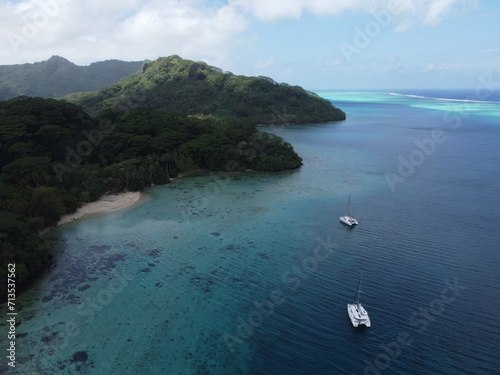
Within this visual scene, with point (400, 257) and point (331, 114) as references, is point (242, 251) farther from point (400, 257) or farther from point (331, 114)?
point (331, 114)

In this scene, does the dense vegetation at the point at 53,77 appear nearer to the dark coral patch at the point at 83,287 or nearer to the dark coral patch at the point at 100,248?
the dark coral patch at the point at 100,248

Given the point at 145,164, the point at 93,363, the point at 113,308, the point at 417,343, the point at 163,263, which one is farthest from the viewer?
the point at 145,164

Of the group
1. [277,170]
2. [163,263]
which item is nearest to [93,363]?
[163,263]

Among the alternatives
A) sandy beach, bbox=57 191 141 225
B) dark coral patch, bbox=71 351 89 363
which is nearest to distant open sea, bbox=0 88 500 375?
dark coral patch, bbox=71 351 89 363

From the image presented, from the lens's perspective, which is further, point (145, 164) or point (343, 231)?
point (145, 164)
